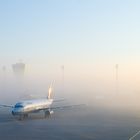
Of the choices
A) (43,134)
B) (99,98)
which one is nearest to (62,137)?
(43,134)

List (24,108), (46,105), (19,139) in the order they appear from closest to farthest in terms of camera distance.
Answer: (19,139)
(24,108)
(46,105)

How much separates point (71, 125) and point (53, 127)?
4426 mm

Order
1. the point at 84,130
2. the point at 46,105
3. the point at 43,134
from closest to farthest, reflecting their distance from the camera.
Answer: the point at 43,134
the point at 84,130
the point at 46,105

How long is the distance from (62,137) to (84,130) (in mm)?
8643

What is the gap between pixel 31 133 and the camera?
190 feet

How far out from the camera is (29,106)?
82.4 m

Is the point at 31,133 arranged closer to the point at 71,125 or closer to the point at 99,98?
the point at 71,125

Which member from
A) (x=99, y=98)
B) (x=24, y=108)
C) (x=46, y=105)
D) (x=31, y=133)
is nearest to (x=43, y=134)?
(x=31, y=133)

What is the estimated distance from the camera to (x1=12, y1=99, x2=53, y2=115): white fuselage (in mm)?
79325

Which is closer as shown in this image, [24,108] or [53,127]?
[53,127]

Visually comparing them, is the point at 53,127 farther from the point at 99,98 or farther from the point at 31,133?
the point at 99,98

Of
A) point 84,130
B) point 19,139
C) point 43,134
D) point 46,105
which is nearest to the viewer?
point 19,139

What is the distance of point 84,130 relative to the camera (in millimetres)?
61781

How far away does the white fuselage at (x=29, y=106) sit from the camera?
7932 centimetres
